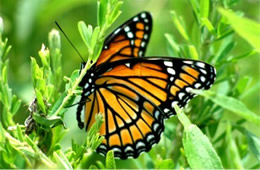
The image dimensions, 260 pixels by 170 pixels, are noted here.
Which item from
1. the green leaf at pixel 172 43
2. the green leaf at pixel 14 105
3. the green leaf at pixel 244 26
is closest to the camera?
the green leaf at pixel 244 26

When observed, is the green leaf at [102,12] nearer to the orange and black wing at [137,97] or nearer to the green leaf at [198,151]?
the green leaf at [198,151]

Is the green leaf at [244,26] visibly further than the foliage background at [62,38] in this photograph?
No

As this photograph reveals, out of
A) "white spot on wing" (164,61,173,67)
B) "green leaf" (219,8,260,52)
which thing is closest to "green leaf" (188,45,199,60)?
"white spot on wing" (164,61,173,67)

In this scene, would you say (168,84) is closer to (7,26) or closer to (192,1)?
(192,1)

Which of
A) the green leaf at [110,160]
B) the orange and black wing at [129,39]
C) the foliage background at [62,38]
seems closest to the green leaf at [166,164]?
the green leaf at [110,160]

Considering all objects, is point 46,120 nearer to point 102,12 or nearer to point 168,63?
point 102,12
